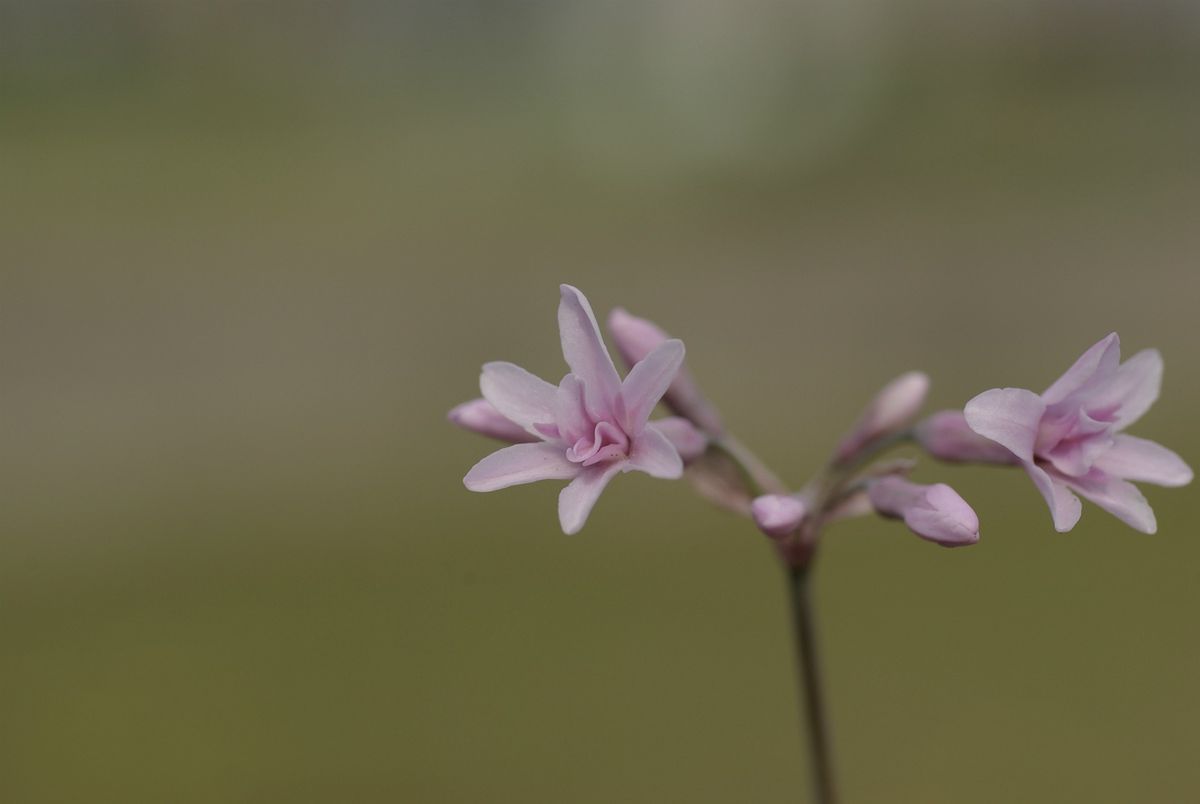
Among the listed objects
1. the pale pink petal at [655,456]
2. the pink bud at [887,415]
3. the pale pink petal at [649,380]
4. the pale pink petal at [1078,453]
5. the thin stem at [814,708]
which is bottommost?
the thin stem at [814,708]

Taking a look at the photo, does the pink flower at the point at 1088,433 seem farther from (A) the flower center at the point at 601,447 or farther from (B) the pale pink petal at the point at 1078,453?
(A) the flower center at the point at 601,447

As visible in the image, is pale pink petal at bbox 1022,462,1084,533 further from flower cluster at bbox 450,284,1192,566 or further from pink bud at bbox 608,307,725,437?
pink bud at bbox 608,307,725,437

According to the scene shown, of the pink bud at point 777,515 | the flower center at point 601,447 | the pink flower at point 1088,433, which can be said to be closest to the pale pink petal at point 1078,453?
the pink flower at point 1088,433

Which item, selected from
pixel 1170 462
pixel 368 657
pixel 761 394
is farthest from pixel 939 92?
pixel 1170 462

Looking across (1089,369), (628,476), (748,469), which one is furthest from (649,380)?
(628,476)

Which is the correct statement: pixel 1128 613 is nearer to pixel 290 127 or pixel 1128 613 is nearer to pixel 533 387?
pixel 533 387
